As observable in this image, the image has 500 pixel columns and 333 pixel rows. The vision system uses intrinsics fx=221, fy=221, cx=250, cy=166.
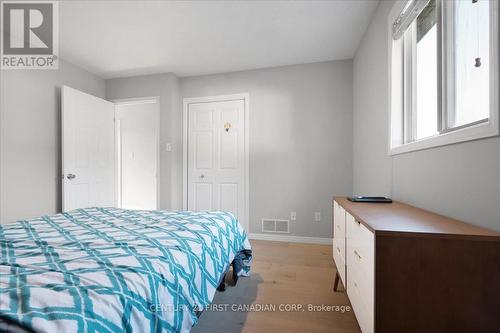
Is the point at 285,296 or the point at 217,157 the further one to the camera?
the point at 217,157

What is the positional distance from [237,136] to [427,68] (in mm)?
2352

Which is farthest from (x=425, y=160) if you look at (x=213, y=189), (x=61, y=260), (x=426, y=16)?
(x=213, y=189)

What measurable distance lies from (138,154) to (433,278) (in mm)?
5389

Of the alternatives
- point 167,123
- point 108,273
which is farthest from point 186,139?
point 108,273

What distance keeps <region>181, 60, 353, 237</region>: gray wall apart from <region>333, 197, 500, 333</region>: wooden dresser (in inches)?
88.1

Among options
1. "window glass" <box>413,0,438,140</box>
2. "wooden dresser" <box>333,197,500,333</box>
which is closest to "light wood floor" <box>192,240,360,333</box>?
"wooden dresser" <box>333,197,500,333</box>

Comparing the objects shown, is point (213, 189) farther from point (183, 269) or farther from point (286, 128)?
point (183, 269)

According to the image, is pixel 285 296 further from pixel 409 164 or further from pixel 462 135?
pixel 462 135

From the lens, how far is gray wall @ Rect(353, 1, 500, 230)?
2.85ft

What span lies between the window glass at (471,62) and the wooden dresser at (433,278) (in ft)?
1.88

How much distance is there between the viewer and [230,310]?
65.1 inches

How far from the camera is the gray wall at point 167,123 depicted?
11.1 ft

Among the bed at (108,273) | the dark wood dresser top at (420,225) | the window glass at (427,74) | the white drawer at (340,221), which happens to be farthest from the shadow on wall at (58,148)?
the window glass at (427,74)

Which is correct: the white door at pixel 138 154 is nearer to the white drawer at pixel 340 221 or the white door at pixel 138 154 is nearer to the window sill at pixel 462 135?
the white drawer at pixel 340 221
